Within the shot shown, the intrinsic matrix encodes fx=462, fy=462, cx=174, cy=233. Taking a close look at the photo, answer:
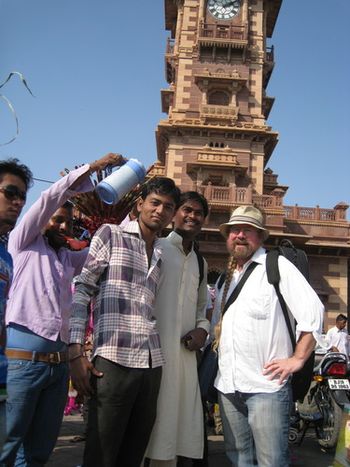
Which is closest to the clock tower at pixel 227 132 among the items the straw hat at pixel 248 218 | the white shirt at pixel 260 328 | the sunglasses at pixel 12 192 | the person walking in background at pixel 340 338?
the person walking in background at pixel 340 338

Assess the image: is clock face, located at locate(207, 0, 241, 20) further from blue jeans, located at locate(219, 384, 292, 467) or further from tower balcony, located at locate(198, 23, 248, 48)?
blue jeans, located at locate(219, 384, 292, 467)

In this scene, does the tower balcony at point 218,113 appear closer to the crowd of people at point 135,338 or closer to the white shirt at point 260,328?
the crowd of people at point 135,338

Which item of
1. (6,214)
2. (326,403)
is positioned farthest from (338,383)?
(6,214)

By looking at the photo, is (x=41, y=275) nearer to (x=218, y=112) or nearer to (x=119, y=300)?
(x=119, y=300)

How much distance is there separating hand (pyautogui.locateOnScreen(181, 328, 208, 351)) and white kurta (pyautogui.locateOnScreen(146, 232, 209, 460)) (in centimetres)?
3

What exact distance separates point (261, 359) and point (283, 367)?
0.12 m

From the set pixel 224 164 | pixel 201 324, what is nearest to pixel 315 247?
pixel 224 164

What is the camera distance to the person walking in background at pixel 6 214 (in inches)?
77.9

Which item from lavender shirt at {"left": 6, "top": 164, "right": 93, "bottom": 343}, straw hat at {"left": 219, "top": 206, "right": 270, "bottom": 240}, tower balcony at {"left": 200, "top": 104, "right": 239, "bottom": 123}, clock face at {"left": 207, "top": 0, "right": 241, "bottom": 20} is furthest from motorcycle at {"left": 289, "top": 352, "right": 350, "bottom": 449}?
clock face at {"left": 207, "top": 0, "right": 241, "bottom": 20}

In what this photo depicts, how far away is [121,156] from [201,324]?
109cm

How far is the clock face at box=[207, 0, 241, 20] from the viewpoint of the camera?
70.5ft

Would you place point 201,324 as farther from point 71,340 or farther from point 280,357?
point 71,340

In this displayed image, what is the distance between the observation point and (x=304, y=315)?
237 centimetres

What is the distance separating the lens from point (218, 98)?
20.5 meters
